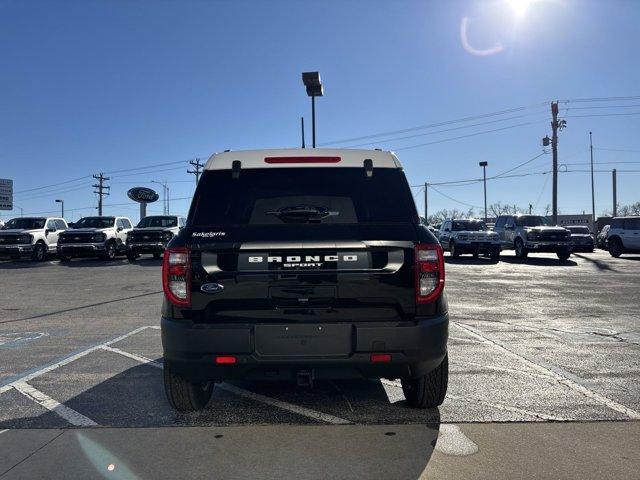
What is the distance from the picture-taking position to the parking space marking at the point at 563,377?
4.24 m

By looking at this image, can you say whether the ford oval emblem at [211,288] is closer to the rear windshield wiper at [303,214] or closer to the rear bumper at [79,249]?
the rear windshield wiper at [303,214]

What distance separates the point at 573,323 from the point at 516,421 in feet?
16.7

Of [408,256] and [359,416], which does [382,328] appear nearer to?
[408,256]

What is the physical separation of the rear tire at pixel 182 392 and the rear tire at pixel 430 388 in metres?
1.71

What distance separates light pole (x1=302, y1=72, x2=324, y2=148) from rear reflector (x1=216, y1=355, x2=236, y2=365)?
15.3 meters

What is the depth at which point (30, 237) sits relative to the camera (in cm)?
2370

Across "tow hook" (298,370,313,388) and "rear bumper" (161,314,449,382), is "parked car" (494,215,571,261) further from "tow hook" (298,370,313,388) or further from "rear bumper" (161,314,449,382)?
"tow hook" (298,370,313,388)

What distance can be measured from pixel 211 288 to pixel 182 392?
1.12 metres

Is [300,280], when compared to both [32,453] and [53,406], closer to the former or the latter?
[32,453]

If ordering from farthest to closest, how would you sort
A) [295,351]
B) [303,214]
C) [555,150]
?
[555,150] < [303,214] < [295,351]

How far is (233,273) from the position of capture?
3365 millimetres

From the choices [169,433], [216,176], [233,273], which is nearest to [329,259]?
[233,273]

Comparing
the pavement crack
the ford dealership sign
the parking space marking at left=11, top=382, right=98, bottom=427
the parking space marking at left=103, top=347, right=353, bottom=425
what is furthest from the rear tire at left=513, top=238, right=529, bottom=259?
the ford dealership sign

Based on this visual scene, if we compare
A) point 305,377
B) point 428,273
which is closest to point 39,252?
point 305,377
